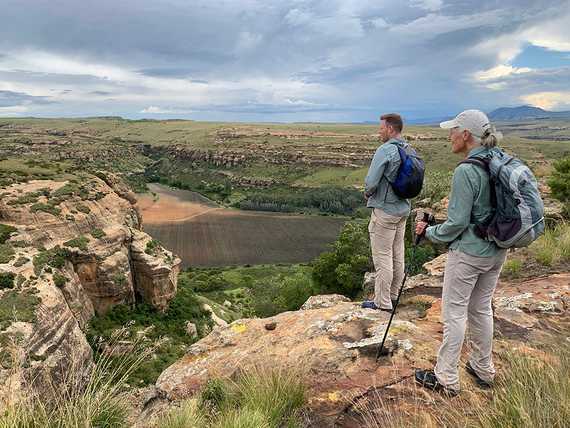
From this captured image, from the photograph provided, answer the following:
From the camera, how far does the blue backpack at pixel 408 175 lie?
542cm

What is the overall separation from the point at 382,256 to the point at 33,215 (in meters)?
21.2

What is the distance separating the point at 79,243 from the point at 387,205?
67.1ft

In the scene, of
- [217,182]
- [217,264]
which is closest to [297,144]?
[217,182]

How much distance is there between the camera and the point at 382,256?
5.84m

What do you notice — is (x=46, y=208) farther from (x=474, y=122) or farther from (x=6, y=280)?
(x=474, y=122)

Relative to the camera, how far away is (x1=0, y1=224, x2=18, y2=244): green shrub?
19.1 m

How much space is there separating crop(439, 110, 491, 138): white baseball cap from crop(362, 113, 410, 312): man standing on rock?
1.62 m

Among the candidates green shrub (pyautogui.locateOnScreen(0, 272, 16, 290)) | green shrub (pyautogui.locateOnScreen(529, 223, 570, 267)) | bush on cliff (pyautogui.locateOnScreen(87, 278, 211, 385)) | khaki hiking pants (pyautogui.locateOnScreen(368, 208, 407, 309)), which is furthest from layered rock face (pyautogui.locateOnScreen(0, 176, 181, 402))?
green shrub (pyautogui.locateOnScreen(529, 223, 570, 267))

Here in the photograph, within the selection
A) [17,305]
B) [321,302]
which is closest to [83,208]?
[17,305]

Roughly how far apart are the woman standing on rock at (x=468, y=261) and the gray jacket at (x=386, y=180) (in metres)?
1.37

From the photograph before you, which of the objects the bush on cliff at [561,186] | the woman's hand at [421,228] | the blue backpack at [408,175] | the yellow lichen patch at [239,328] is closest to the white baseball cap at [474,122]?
the woman's hand at [421,228]

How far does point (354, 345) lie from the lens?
515 cm

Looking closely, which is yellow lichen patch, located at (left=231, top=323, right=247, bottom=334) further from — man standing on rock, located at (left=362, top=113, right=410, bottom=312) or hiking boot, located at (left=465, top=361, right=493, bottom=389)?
hiking boot, located at (left=465, top=361, right=493, bottom=389)

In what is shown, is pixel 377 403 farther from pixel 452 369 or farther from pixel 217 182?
pixel 217 182
